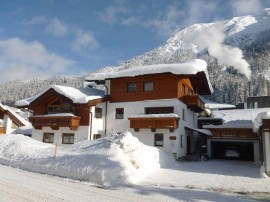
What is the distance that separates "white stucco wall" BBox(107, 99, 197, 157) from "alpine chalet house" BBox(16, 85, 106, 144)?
1.24 m

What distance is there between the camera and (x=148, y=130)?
27.4 meters

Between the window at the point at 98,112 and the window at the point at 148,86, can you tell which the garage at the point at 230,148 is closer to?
the window at the point at 148,86

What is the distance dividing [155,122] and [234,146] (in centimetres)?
1115

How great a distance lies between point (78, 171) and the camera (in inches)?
656

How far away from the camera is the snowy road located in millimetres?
11480

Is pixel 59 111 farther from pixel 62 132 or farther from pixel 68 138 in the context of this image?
pixel 68 138

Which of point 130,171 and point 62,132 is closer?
point 130,171

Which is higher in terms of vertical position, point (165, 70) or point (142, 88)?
point (165, 70)

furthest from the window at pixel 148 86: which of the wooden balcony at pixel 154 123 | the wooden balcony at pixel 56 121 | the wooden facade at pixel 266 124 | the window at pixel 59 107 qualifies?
the wooden facade at pixel 266 124

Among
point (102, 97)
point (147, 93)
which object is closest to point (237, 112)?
point (147, 93)

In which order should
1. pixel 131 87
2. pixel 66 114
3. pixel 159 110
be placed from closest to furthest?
1. pixel 159 110
2. pixel 66 114
3. pixel 131 87

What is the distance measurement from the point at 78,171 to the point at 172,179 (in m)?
5.37

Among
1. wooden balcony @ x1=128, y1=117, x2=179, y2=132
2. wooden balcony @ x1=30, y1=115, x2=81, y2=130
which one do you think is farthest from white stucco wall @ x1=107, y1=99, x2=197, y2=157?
wooden balcony @ x1=30, y1=115, x2=81, y2=130

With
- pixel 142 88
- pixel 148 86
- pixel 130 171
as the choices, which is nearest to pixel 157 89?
pixel 148 86
